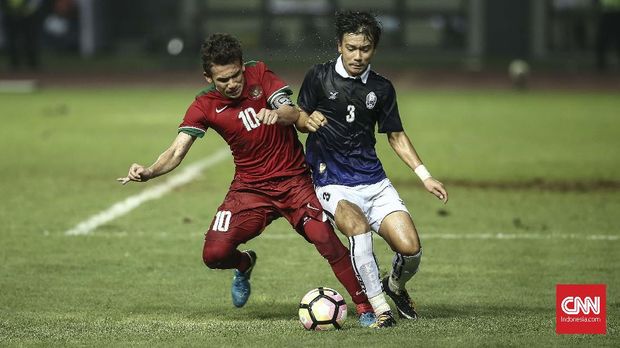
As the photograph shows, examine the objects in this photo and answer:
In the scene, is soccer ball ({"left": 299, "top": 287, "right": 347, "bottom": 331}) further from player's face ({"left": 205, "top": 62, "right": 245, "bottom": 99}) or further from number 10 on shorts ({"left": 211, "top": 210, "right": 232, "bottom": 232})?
Result: player's face ({"left": 205, "top": 62, "right": 245, "bottom": 99})

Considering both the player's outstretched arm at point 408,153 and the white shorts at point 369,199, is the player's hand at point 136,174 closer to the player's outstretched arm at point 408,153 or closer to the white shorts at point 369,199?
the white shorts at point 369,199

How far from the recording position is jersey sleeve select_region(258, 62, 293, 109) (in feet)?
28.4

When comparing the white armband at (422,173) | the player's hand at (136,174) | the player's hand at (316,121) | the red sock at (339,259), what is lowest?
the red sock at (339,259)

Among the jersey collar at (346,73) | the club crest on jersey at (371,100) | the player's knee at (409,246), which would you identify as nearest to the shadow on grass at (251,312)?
the player's knee at (409,246)

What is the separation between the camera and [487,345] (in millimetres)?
7516

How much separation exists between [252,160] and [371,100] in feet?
2.94

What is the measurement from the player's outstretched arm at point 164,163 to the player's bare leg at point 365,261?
44.1 inches

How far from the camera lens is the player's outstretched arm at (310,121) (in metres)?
8.30

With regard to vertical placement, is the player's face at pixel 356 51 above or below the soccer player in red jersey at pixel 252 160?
above

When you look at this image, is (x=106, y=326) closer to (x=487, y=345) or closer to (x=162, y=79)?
(x=487, y=345)

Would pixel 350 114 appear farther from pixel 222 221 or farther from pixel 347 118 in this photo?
pixel 222 221

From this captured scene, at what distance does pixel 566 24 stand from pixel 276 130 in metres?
32.8

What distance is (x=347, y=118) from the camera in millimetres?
8680

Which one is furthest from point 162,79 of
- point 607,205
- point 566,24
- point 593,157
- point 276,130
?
point 276,130
